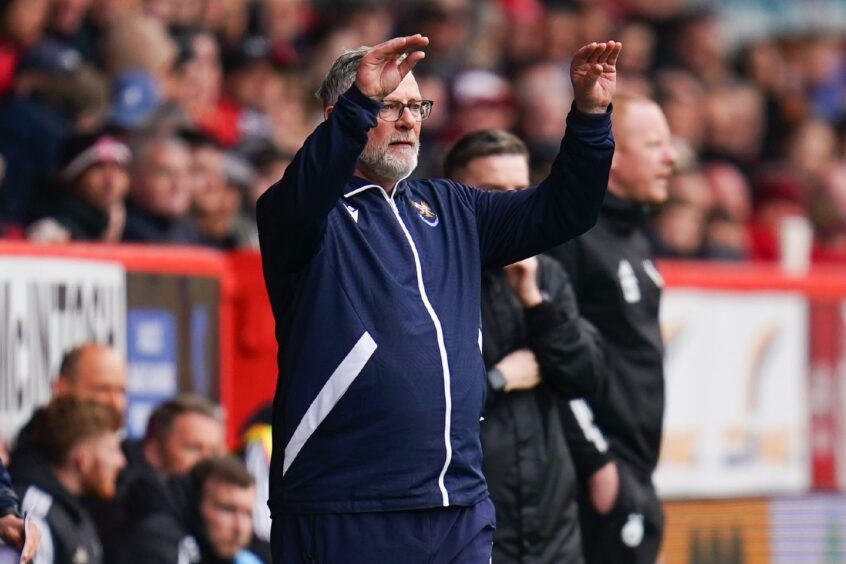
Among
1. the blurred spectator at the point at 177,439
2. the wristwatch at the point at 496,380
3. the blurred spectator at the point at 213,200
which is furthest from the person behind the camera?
the blurred spectator at the point at 213,200

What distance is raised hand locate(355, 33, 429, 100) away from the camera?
4.46 metres

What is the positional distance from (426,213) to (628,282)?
2.02 meters

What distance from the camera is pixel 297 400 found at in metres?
4.70

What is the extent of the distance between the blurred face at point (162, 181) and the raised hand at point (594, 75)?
4.59 m

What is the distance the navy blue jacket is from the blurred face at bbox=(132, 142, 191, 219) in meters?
4.42

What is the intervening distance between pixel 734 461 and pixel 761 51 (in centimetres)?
861

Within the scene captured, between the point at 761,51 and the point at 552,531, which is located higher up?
the point at 761,51

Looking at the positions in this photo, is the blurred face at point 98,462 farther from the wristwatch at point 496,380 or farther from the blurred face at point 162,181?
the blurred face at point 162,181

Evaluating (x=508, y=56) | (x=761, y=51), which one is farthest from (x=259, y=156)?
(x=761, y=51)

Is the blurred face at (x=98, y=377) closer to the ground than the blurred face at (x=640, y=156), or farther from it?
closer to the ground

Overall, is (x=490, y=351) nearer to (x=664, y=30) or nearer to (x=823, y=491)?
(x=823, y=491)

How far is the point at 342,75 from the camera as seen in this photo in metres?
4.90

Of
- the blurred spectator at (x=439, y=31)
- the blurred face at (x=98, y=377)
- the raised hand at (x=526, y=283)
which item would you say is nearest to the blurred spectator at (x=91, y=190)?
the blurred face at (x=98, y=377)

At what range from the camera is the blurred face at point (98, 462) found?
6910 millimetres
